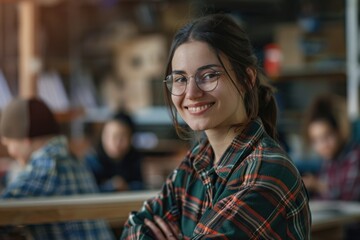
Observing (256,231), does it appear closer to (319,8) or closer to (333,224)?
(333,224)

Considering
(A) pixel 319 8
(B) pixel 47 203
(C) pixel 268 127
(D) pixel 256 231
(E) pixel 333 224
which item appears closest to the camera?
(D) pixel 256 231

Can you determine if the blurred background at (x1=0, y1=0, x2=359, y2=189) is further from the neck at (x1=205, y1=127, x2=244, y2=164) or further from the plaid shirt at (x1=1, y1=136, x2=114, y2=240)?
the neck at (x1=205, y1=127, x2=244, y2=164)

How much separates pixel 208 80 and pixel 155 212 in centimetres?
42

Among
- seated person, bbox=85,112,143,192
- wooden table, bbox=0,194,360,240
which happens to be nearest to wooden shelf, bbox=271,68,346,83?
seated person, bbox=85,112,143,192

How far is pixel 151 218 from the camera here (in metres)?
1.61

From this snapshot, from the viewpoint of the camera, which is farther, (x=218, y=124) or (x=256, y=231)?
(x=218, y=124)

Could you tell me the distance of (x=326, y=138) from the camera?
365 cm

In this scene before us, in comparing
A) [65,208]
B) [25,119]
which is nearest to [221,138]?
[65,208]

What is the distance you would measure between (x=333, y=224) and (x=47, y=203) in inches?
60.4

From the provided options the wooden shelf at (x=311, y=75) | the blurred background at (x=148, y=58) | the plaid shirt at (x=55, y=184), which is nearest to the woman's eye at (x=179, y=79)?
the plaid shirt at (x=55, y=184)

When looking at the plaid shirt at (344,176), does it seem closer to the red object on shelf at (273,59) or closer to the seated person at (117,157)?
the seated person at (117,157)

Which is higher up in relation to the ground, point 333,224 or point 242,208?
point 242,208

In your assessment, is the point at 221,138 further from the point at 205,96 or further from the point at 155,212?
→ the point at 155,212

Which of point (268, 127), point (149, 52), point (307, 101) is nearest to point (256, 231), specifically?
point (268, 127)
